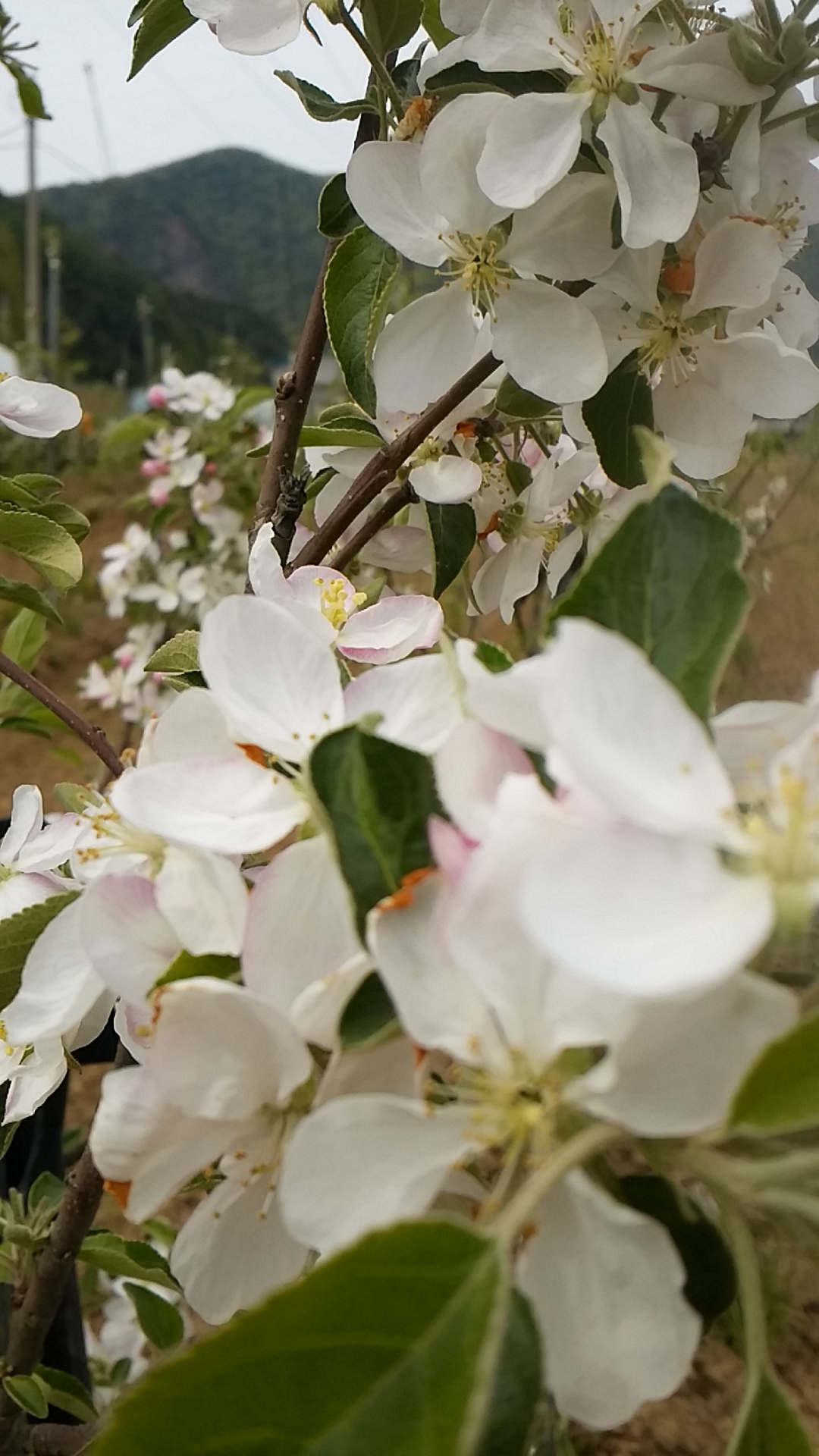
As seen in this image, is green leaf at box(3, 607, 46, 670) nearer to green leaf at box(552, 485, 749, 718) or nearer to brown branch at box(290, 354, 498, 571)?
brown branch at box(290, 354, 498, 571)

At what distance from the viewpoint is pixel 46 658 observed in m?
3.06

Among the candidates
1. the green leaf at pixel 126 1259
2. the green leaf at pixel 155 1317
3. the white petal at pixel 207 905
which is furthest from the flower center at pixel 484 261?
the green leaf at pixel 155 1317

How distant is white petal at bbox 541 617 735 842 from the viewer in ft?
0.68

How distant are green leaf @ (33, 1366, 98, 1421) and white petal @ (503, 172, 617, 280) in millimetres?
669

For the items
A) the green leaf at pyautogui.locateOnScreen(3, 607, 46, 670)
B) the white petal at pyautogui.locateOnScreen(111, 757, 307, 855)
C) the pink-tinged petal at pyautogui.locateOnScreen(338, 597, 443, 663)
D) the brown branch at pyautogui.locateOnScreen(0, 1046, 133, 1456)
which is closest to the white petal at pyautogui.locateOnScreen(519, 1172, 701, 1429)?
the white petal at pyautogui.locateOnScreen(111, 757, 307, 855)

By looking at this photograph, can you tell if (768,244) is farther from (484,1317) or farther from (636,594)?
(484,1317)

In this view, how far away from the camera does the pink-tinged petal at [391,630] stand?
16.9 inches

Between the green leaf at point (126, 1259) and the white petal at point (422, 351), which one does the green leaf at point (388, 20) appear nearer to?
the white petal at point (422, 351)

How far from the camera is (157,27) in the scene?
571 millimetres

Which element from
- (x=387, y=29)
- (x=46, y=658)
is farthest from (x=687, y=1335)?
(x=46, y=658)

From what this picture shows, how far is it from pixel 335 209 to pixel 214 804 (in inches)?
15.4

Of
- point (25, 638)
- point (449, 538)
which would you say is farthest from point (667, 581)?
point (25, 638)

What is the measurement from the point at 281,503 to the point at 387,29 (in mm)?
240

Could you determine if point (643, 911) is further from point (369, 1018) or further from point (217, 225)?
point (217, 225)
